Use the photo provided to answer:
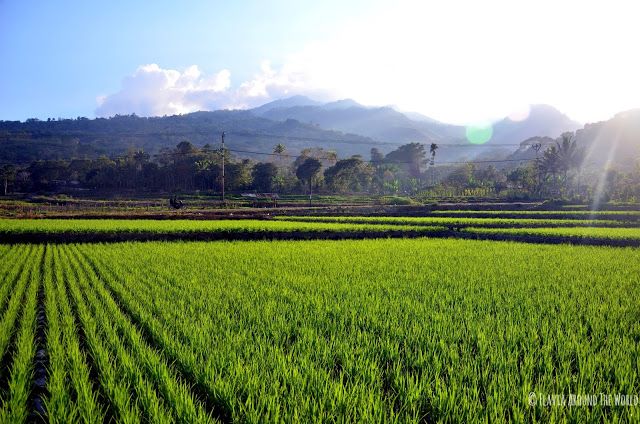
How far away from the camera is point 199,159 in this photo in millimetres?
72375

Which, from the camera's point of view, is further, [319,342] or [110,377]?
[319,342]

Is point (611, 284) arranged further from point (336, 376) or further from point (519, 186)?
point (519, 186)

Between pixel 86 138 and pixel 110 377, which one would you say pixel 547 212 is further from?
pixel 86 138

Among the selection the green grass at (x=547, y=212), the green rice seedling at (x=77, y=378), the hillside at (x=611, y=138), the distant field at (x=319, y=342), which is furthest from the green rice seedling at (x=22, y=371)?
the hillside at (x=611, y=138)

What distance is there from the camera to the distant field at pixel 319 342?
3.57 metres

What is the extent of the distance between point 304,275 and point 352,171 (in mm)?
64603

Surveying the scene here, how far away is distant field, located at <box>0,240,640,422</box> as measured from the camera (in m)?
3.57

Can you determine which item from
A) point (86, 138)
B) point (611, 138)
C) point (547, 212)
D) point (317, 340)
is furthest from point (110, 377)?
point (86, 138)

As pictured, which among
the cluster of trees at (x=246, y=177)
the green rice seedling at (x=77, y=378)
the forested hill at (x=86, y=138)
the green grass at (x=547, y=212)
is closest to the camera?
the green rice seedling at (x=77, y=378)

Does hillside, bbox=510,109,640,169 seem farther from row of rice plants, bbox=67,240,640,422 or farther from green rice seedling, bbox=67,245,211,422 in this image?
green rice seedling, bbox=67,245,211,422

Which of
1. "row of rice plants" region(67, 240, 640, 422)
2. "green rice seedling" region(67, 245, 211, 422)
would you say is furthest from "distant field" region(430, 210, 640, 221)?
"green rice seedling" region(67, 245, 211, 422)

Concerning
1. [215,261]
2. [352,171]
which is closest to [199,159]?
[352,171]

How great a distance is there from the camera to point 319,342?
504 centimetres

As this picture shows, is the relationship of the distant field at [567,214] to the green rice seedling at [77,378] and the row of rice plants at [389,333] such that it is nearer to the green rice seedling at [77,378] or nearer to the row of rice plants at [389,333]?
the row of rice plants at [389,333]
